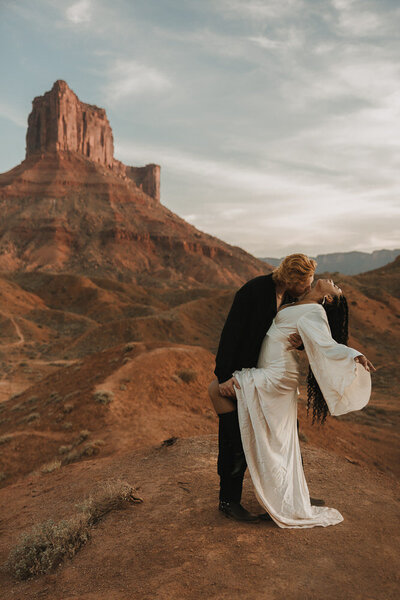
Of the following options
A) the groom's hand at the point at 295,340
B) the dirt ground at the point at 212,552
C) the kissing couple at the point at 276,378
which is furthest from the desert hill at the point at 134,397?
the groom's hand at the point at 295,340

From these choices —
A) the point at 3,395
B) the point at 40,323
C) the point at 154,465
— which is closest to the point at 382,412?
the point at 154,465

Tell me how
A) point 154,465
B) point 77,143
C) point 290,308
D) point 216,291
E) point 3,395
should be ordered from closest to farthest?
point 290,308 → point 154,465 → point 3,395 → point 216,291 → point 77,143

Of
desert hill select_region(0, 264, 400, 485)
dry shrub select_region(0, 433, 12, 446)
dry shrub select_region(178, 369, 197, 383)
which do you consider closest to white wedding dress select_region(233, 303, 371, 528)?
desert hill select_region(0, 264, 400, 485)

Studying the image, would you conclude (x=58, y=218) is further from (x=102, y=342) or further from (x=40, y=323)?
(x=102, y=342)

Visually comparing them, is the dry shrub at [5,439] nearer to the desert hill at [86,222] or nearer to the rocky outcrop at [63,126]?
the desert hill at [86,222]

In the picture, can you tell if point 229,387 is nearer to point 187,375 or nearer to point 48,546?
point 48,546

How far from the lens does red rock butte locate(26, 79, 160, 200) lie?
307 ft

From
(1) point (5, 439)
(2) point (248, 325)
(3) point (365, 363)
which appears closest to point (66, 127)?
(1) point (5, 439)

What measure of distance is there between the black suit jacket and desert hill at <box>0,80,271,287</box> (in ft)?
209

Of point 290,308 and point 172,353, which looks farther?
point 172,353

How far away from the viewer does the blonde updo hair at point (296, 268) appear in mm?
3178

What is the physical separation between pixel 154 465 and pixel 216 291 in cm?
4506

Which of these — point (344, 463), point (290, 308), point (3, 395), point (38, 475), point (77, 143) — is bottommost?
point (3, 395)

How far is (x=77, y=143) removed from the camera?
321 feet
